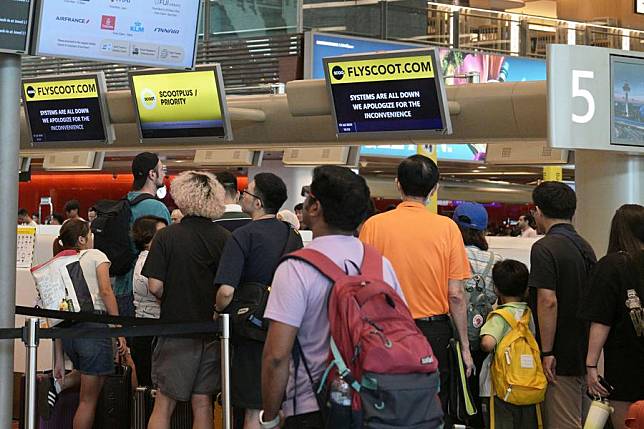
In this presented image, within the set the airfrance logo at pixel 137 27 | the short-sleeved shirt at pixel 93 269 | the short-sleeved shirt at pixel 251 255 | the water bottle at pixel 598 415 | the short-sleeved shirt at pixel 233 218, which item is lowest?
the water bottle at pixel 598 415

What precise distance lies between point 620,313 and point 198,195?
211cm

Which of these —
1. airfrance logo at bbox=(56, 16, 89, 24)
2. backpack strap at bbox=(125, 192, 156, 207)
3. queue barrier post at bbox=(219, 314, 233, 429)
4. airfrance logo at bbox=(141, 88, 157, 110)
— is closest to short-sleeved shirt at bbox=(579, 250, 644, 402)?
queue barrier post at bbox=(219, 314, 233, 429)

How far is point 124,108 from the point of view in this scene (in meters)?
10.8

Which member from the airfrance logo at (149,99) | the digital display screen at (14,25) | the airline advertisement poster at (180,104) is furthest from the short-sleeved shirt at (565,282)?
the airfrance logo at (149,99)

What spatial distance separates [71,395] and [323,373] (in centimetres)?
342

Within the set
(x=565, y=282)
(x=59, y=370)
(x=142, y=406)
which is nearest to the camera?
(x=565, y=282)

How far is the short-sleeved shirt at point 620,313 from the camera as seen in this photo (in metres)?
4.69

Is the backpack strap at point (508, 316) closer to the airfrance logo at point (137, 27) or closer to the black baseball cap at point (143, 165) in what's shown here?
the black baseball cap at point (143, 165)

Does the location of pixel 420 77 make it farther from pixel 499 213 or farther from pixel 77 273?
pixel 499 213

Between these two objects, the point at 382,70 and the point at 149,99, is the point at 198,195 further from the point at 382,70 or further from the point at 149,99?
the point at 149,99

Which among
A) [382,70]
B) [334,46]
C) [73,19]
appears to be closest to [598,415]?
[73,19]

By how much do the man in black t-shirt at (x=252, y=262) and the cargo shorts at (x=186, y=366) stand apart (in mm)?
230

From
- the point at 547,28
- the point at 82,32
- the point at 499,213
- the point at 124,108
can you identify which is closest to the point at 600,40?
the point at 547,28

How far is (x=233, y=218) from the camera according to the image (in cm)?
641
